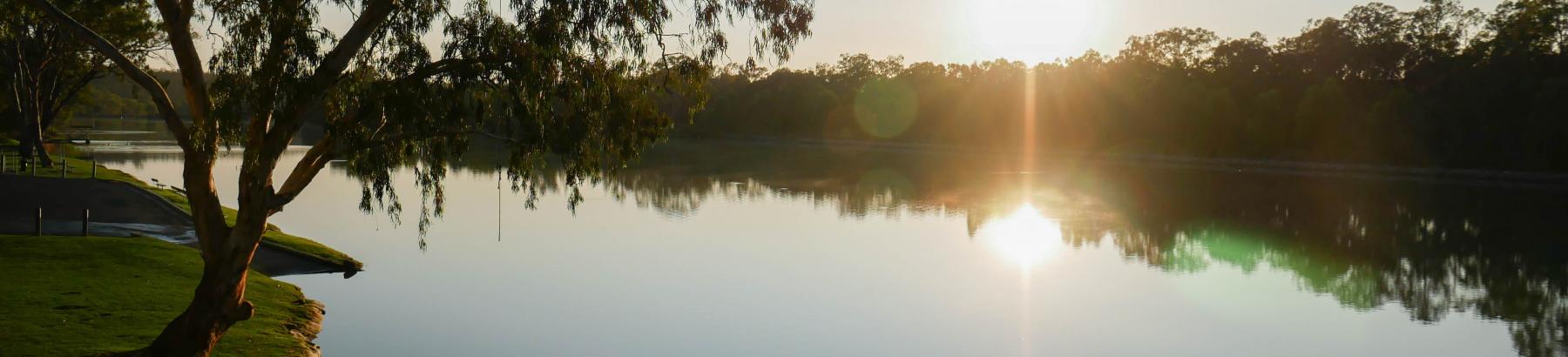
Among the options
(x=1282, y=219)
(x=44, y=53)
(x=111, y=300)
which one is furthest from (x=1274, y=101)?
(x=111, y=300)

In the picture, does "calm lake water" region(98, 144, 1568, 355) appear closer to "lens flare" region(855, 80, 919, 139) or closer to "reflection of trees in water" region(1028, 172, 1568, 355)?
"reflection of trees in water" region(1028, 172, 1568, 355)

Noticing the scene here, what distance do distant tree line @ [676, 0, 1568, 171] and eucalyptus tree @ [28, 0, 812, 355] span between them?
23.5m

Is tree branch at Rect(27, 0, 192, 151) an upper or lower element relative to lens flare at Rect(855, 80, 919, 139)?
lower

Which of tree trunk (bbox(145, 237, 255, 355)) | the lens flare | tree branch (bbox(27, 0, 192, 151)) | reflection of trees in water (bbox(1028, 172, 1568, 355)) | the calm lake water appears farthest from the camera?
the lens flare

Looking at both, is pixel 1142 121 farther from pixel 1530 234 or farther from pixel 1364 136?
pixel 1530 234

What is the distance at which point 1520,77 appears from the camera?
57.2 m

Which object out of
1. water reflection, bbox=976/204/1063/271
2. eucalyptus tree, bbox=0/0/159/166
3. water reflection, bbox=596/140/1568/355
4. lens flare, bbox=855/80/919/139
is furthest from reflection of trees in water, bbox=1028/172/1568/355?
lens flare, bbox=855/80/919/139

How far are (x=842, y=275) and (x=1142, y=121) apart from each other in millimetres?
64160

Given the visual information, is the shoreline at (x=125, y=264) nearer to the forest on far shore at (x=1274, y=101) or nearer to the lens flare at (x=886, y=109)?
the forest on far shore at (x=1274, y=101)

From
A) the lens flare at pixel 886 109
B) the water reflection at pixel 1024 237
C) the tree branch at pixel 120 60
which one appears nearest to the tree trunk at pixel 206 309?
the tree branch at pixel 120 60

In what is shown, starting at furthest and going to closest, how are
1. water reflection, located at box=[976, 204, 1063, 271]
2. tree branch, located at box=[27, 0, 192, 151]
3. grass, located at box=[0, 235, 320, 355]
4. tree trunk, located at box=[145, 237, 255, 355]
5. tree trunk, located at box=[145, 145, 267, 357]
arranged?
water reflection, located at box=[976, 204, 1063, 271] → grass, located at box=[0, 235, 320, 355] → tree trunk, located at box=[145, 237, 255, 355] → tree trunk, located at box=[145, 145, 267, 357] → tree branch, located at box=[27, 0, 192, 151]

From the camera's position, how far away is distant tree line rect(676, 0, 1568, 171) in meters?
57.8

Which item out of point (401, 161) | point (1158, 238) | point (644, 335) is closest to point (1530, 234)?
point (1158, 238)

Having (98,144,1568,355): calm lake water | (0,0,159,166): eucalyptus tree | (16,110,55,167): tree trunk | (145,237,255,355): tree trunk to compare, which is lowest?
(98,144,1568,355): calm lake water
